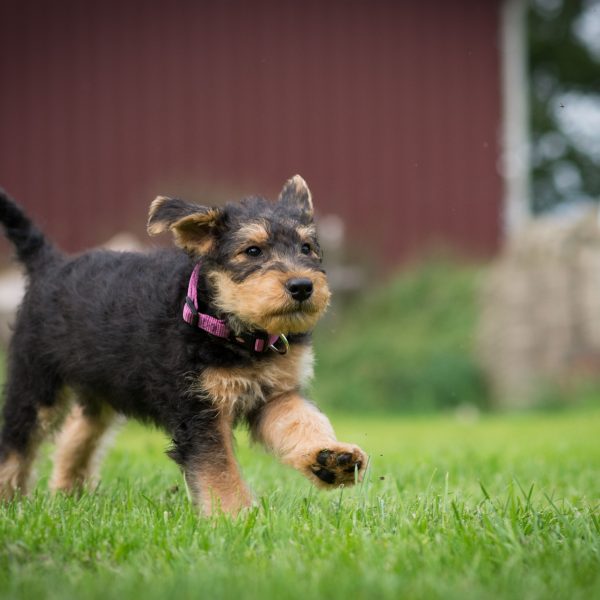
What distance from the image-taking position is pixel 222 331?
12.6 ft

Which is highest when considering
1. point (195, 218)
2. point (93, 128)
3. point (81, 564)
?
point (93, 128)

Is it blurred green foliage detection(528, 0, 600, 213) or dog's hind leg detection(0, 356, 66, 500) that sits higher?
blurred green foliage detection(528, 0, 600, 213)

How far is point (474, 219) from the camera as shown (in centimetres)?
1645

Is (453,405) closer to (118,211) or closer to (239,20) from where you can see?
(118,211)

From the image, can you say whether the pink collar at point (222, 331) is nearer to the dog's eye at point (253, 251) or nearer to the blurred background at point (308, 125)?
the dog's eye at point (253, 251)

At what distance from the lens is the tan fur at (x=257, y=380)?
381 cm

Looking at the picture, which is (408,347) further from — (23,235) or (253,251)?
(253,251)

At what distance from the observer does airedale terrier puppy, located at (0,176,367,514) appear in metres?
3.77

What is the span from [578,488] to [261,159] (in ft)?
38.2

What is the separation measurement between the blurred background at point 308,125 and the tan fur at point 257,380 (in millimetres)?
9698

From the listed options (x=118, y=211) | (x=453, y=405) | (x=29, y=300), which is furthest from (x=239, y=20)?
(x=29, y=300)

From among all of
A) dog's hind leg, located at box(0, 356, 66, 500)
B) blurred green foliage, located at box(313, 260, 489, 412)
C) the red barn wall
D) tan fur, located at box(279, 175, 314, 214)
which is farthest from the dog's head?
the red barn wall

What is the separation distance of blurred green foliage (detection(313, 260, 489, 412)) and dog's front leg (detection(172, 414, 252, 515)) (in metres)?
6.73

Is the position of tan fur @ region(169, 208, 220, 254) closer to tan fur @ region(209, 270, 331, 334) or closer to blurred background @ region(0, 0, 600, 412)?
tan fur @ region(209, 270, 331, 334)
